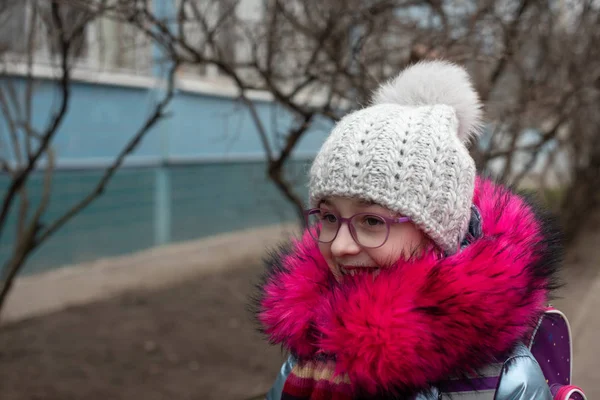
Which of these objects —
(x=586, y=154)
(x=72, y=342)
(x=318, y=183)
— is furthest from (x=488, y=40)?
(x=586, y=154)

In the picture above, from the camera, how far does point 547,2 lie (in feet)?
12.6

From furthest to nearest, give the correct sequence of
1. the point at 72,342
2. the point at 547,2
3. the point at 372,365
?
the point at 72,342, the point at 547,2, the point at 372,365

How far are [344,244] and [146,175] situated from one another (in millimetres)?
7079

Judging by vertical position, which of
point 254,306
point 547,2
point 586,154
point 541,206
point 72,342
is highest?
point 547,2

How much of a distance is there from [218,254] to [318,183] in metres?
7.34

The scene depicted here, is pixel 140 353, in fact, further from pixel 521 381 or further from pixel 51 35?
pixel 521 381

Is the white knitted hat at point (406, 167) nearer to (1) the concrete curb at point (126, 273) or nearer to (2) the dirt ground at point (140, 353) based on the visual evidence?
(2) the dirt ground at point (140, 353)

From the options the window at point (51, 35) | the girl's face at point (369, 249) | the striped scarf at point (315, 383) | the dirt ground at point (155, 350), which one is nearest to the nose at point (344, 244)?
the girl's face at point (369, 249)

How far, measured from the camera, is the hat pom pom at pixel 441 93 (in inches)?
69.4

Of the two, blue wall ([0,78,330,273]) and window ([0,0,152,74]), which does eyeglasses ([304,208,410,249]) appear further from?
blue wall ([0,78,330,273])

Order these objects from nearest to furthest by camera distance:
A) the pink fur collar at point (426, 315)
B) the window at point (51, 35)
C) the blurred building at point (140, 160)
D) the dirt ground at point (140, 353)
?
the pink fur collar at point (426, 315)
the window at point (51, 35)
the dirt ground at point (140, 353)
the blurred building at point (140, 160)

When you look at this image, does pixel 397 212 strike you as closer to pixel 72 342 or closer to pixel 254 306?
pixel 254 306

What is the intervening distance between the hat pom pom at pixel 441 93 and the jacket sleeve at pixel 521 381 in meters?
0.61

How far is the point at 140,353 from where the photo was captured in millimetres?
5148
